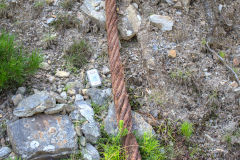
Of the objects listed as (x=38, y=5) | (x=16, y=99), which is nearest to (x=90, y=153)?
(x=16, y=99)

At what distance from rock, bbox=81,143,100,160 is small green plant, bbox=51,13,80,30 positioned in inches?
44.5

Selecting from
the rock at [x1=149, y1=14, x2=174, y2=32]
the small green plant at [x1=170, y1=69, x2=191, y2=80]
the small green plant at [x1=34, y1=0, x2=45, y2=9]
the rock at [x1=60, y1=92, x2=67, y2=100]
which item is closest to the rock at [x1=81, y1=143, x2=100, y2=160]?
the rock at [x1=60, y1=92, x2=67, y2=100]

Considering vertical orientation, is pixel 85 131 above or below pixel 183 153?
above

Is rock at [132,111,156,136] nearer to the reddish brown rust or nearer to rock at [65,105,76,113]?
the reddish brown rust

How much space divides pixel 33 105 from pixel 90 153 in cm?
47

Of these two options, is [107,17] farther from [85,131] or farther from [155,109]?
[85,131]

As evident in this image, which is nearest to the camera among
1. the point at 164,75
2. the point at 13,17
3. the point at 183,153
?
the point at 183,153

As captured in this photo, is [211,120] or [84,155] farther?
[211,120]

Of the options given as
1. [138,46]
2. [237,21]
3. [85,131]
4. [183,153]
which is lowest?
[183,153]

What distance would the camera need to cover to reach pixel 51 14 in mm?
2689

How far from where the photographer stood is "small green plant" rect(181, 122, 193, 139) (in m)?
2.12

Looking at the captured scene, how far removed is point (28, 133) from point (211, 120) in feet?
4.28

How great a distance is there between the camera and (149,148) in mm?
1927

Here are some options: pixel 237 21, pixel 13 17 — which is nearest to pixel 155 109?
pixel 237 21
